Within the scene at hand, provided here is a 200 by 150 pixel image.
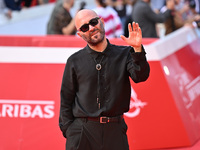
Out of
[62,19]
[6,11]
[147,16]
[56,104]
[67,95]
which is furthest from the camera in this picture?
[6,11]

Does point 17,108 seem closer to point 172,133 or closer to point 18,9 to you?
point 172,133

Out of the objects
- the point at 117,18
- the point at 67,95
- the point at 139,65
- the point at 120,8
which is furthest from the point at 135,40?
the point at 120,8

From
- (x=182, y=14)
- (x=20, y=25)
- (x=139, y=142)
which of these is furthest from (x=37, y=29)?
(x=139, y=142)

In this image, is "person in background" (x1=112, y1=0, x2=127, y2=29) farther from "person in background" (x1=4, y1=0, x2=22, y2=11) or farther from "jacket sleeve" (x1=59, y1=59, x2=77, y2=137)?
"jacket sleeve" (x1=59, y1=59, x2=77, y2=137)

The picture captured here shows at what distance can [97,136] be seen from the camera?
345cm

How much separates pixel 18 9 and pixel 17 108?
22.7 ft

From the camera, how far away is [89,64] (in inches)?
137

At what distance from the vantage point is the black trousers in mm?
3449

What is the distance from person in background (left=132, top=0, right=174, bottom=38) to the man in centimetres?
456

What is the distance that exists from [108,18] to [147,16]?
27.5 inches

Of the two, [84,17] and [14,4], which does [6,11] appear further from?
[84,17]

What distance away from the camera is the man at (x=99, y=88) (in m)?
3.43

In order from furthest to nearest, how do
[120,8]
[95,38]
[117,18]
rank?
[120,8] < [117,18] < [95,38]

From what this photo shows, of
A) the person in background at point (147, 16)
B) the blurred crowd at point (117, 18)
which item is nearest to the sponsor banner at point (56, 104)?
the blurred crowd at point (117, 18)
